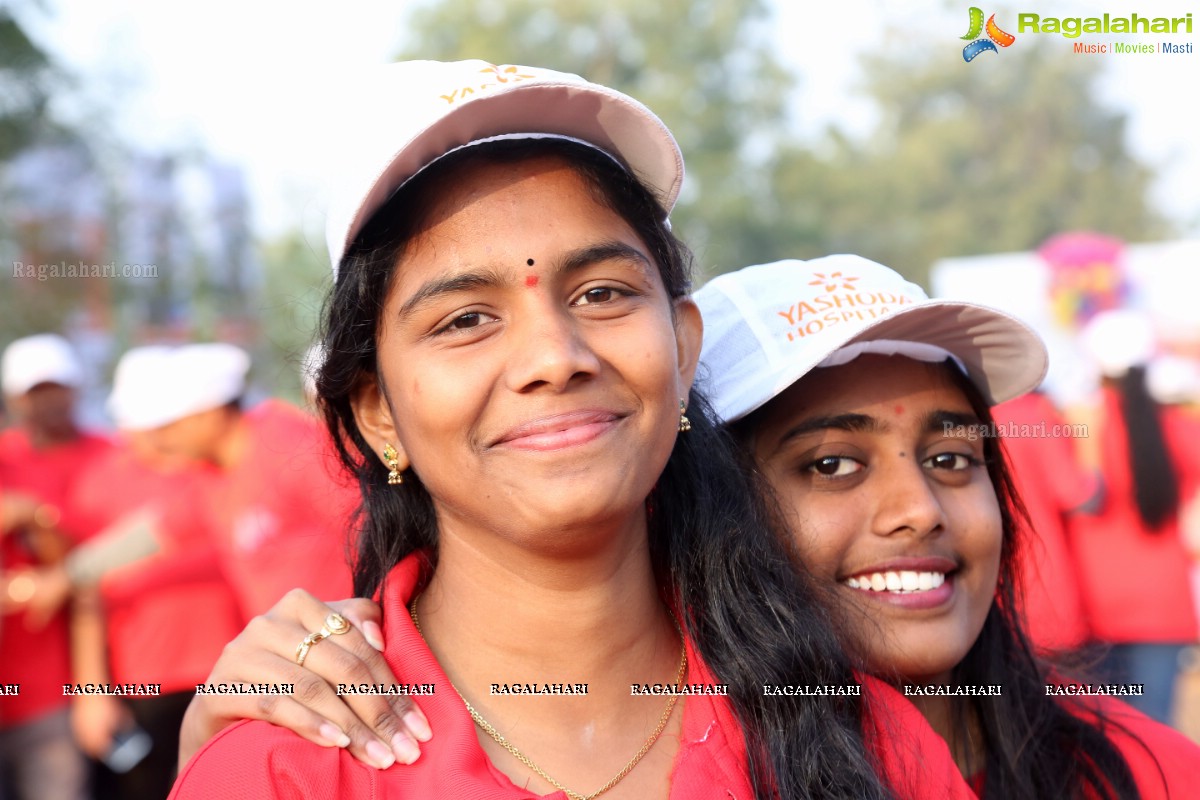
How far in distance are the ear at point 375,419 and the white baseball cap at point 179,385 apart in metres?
3.85

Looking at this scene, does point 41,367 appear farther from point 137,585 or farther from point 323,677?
point 323,677

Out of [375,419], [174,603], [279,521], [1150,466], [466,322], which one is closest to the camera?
[466,322]

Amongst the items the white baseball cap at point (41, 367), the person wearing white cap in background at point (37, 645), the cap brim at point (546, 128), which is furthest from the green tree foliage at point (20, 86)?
the cap brim at point (546, 128)

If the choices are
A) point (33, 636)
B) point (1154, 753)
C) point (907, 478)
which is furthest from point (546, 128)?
point (33, 636)

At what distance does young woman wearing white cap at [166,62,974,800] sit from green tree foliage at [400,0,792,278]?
50.9 feet

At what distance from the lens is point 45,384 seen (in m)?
6.56

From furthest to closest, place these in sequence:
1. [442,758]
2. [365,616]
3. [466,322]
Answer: [365,616] < [466,322] < [442,758]

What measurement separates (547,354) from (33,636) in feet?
16.2

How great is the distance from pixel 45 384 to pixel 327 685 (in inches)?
219

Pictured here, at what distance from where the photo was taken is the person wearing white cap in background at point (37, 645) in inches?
221

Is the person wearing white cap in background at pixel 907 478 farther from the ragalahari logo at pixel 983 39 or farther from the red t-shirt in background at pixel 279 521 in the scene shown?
the red t-shirt in background at pixel 279 521

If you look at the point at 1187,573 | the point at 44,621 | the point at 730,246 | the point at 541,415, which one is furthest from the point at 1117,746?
the point at 730,246

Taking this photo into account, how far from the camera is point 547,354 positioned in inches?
A: 67.7

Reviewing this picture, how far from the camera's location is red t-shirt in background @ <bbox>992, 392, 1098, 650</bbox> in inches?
182
